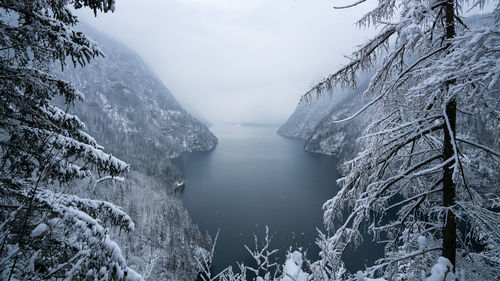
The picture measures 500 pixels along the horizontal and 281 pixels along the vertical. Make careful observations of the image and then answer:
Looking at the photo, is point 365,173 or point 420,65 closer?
point 420,65

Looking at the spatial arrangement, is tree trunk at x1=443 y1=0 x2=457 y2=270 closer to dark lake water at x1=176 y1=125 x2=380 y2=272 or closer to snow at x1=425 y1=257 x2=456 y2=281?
snow at x1=425 y1=257 x2=456 y2=281

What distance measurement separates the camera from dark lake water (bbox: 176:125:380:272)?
131ft

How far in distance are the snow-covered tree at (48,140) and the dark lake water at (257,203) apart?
805 inches

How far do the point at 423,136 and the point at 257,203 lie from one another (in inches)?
2343

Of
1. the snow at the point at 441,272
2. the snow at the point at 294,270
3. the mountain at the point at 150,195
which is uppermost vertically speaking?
the snow at the point at 441,272

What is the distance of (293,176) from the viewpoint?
283ft

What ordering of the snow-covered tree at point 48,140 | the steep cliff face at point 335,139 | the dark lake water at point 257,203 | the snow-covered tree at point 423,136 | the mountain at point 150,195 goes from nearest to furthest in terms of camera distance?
the snow-covered tree at point 423,136 → the snow-covered tree at point 48,140 → the mountain at point 150,195 → the dark lake water at point 257,203 → the steep cliff face at point 335,139

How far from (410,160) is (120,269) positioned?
4866 millimetres

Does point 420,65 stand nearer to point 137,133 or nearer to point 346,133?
point 346,133

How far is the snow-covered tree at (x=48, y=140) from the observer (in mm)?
2777

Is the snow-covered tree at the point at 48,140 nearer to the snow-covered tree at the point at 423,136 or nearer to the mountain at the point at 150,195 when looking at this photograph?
the mountain at the point at 150,195

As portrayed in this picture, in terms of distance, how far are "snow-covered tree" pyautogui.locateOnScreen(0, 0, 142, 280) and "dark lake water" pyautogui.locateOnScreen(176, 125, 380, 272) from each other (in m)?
20.4

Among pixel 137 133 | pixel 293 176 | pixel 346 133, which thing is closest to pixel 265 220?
pixel 293 176

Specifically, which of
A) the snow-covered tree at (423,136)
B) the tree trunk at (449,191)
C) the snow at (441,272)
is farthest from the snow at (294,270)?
the tree trunk at (449,191)
